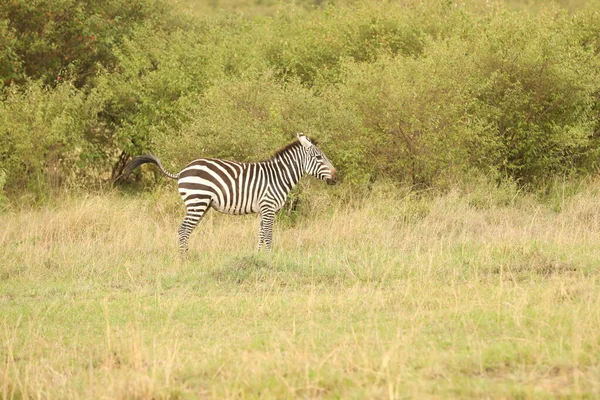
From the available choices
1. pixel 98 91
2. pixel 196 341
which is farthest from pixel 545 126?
pixel 196 341

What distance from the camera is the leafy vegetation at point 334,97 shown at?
1484 cm

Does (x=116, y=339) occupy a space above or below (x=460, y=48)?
below

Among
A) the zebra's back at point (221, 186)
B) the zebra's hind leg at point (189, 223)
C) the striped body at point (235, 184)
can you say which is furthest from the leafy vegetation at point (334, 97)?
the zebra's hind leg at point (189, 223)

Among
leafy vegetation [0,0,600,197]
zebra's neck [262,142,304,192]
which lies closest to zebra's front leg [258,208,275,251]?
zebra's neck [262,142,304,192]

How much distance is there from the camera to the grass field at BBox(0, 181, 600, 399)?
529 cm

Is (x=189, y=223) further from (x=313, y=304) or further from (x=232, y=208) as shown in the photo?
(x=313, y=304)

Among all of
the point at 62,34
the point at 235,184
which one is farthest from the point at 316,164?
the point at 62,34

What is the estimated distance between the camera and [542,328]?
20.2ft

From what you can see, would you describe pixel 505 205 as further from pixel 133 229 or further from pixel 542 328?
pixel 542 328

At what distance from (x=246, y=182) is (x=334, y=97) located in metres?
4.68

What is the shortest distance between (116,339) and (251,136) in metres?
7.77

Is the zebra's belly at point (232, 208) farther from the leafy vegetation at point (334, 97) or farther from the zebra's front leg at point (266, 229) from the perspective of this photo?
the leafy vegetation at point (334, 97)

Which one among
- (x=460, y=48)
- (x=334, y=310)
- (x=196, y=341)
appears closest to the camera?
(x=196, y=341)

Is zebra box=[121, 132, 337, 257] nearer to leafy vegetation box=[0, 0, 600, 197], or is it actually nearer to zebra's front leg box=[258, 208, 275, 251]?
zebra's front leg box=[258, 208, 275, 251]
